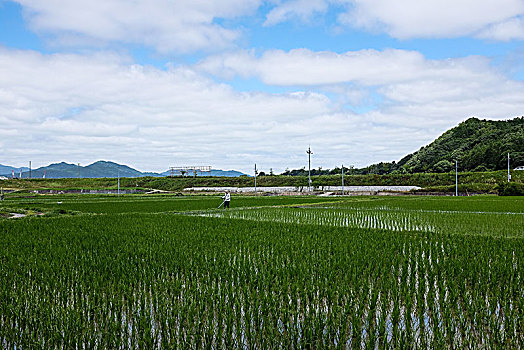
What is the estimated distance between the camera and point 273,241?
9641 mm

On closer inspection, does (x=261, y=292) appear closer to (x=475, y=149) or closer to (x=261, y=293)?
(x=261, y=293)

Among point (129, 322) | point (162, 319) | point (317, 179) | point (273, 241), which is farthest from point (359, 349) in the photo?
point (317, 179)

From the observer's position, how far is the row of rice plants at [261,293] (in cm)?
404

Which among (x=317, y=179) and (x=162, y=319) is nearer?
(x=162, y=319)

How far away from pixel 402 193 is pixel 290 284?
3706 cm

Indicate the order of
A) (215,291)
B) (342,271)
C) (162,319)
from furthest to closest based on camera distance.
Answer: (342,271), (215,291), (162,319)

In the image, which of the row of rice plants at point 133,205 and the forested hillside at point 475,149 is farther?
the forested hillside at point 475,149

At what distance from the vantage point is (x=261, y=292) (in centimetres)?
524

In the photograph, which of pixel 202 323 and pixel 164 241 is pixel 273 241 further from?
pixel 202 323

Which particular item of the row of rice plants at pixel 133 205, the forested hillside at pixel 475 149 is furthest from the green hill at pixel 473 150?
the row of rice plants at pixel 133 205

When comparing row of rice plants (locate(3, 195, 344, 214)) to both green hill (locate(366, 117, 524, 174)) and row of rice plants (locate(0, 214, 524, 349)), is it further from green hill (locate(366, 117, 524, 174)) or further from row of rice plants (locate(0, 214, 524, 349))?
green hill (locate(366, 117, 524, 174))

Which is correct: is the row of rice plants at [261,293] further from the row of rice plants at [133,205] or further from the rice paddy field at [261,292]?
the row of rice plants at [133,205]

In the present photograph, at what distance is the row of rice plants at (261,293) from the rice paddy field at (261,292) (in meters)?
0.02

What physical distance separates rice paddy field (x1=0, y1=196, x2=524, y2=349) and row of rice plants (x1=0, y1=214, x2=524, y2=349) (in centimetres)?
2
